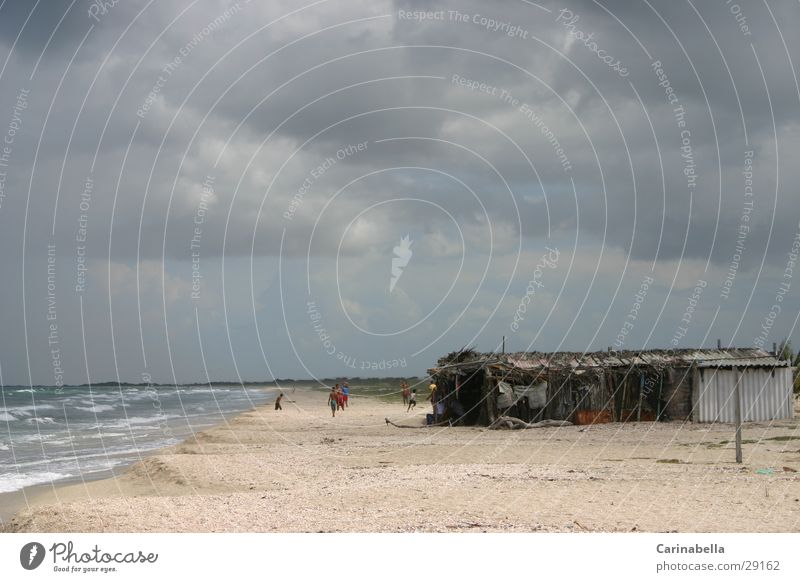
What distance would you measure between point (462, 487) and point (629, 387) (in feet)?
55.4

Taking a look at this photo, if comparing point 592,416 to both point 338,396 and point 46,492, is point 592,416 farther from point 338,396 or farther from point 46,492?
point 338,396

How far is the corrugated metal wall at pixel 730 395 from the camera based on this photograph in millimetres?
29922

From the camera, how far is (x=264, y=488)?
1736 cm

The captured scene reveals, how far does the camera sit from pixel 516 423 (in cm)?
2967

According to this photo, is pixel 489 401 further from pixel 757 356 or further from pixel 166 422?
pixel 166 422

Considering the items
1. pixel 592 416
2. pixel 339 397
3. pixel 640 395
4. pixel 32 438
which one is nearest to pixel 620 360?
pixel 640 395

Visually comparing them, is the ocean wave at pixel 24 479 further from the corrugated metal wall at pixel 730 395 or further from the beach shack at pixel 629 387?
the corrugated metal wall at pixel 730 395

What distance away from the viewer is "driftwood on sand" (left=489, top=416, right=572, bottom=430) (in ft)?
97.2

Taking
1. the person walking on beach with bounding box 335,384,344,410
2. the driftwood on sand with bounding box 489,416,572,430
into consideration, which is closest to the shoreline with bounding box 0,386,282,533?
the driftwood on sand with bounding box 489,416,572,430

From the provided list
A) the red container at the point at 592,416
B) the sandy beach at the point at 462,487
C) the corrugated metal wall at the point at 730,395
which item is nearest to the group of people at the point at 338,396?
the red container at the point at 592,416

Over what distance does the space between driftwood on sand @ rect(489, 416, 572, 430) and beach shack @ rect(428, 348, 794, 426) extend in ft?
1.28

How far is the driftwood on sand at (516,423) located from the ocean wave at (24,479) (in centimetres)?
1447
